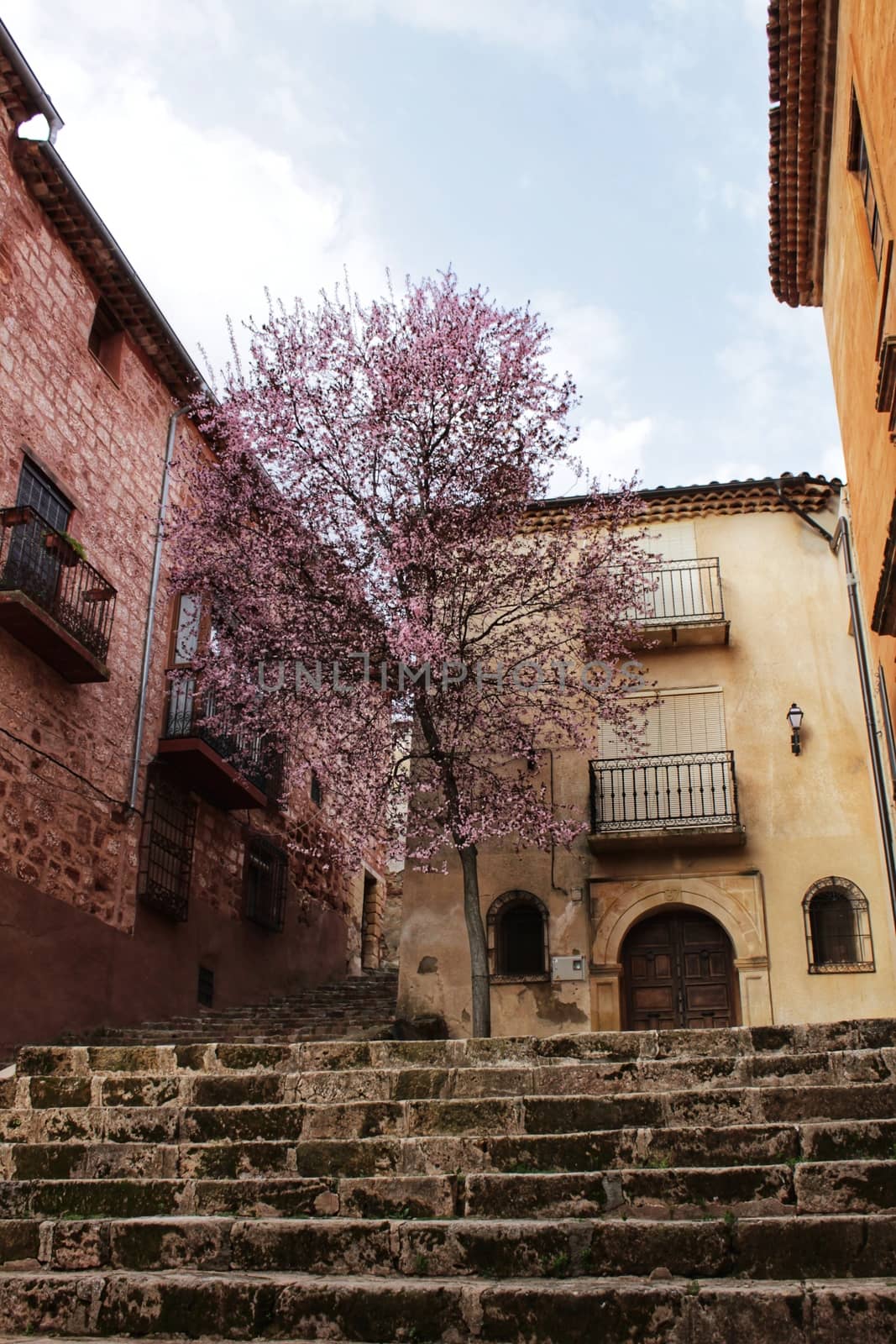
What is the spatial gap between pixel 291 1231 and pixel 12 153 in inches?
503

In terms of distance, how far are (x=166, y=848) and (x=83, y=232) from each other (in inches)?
304

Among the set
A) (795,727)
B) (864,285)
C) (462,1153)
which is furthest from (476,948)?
(864,285)

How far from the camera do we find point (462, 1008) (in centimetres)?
1412

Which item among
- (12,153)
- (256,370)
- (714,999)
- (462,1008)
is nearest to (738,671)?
(714,999)

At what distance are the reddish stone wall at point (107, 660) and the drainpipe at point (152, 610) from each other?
2.8 inches

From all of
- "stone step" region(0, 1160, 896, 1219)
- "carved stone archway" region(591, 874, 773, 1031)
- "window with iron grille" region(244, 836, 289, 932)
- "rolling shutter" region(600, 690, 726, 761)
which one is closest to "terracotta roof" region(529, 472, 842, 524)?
"rolling shutter" region(600, 690, 726, 761)

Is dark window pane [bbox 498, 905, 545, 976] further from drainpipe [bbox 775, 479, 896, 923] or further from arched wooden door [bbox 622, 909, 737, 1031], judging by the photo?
drainpipe [bbox 775, 479, 896, 923]

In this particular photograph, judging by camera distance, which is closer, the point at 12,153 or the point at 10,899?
the point at 10,899

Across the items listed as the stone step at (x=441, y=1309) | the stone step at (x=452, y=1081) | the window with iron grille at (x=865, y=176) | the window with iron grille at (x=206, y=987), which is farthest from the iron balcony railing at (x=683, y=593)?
the stone step at (x=441, y=1309)

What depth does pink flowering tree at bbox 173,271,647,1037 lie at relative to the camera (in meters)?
13.6

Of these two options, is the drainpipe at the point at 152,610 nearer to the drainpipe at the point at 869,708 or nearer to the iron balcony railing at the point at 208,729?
the iron balcony railing at the point at 208,729

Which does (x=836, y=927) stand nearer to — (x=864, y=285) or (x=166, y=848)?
(x=864, y=285)

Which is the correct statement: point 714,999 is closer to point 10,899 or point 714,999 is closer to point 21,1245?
point 10,899

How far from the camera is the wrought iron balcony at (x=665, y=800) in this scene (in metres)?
14.3
